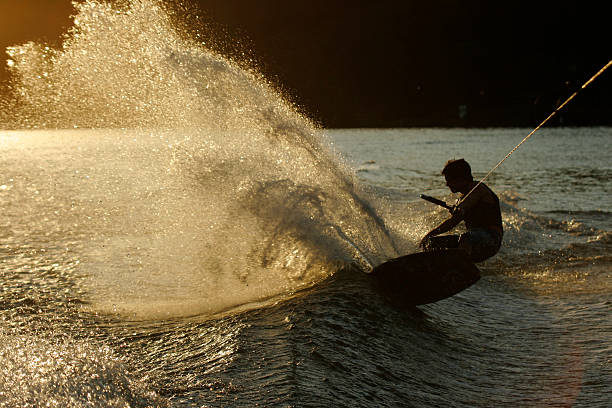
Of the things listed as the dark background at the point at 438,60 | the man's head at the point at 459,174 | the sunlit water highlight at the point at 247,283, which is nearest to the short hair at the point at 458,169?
the man's head at the point at 459,174

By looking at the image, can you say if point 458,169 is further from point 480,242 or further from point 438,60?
point 438,60

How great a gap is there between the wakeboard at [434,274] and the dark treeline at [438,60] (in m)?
97.7

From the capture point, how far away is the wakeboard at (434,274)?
25.7 feet

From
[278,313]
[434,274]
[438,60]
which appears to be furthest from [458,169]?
[438,60]

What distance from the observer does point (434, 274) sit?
7848 millimetres

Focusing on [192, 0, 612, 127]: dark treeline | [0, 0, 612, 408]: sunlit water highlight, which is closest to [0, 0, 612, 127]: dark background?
[192, 0, 612, 127]: dark treeline

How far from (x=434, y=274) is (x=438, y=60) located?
16333 centimetres

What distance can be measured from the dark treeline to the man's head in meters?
96.7

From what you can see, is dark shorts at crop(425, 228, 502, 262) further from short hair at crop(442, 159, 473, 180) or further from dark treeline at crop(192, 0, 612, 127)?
dark treeline at crop(192, 0, 612, 127)

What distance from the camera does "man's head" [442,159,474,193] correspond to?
869 cm

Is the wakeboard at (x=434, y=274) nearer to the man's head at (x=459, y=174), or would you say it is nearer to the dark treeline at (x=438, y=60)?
→ the man's head at (x=459, y=174)

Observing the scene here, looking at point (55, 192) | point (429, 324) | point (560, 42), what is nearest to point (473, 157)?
point (55, 192)

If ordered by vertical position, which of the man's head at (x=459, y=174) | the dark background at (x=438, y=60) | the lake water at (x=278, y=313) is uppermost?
the dark background at (x=438, y=60)

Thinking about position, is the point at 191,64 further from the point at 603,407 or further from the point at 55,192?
the point at 55,192
